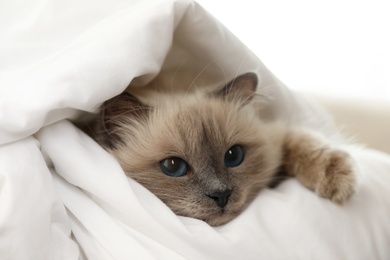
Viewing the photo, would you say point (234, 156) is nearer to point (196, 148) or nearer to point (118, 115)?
point (196, 148)

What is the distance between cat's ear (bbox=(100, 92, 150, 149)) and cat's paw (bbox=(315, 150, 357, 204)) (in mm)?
528

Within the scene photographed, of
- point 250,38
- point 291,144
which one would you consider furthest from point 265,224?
point 250,38

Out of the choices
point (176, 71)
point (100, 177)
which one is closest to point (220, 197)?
point (100, 177)

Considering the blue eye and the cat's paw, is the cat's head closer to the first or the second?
the blue eye

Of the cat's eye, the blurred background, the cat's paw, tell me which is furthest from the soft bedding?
the blurred background

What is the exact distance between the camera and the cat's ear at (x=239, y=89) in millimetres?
1453

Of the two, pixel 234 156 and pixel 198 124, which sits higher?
pixel 198 124

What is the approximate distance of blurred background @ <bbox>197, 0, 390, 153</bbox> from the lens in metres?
A: 2.40

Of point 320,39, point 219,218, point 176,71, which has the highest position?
point 176,71

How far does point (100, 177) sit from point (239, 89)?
0.57 m

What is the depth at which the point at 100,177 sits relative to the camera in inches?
42.6

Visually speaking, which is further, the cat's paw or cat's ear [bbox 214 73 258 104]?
cat's ear [bbox 214 73 258 104]

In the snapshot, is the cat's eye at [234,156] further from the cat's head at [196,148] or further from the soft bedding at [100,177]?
the soft bedding at [100,177]

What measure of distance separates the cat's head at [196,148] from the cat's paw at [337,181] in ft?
0.56
